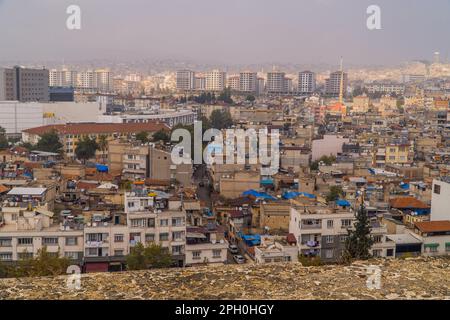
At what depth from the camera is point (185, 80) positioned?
33.0 meters

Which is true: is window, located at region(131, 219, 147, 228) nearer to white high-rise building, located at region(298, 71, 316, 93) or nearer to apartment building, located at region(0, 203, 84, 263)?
apartment building, located at region(0, 203, 84, 263)

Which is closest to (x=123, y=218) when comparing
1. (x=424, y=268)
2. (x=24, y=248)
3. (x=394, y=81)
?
(x=24, y=248)

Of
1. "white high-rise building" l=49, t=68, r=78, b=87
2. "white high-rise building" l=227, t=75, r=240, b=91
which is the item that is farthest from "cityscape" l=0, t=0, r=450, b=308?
"white high-rise building" l=227, t=75, r=240, b=91

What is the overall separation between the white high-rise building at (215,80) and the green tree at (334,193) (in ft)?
85.1

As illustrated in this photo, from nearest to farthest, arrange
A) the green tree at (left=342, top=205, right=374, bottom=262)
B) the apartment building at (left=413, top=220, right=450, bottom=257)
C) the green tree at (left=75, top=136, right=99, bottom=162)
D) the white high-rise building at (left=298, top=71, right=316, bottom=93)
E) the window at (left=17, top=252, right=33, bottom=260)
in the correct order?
the green tree at (left=342, top=205, right=374, bottom=262) → the window at (left=17, top=252, right=33, bottom=260) → the apartment building at (left=413, top=220, right=450, bottom=257) → the green tree at (left=75, top=136, right=99, bottom=162) → the white high-rise building at (left=298, top=71, right=316, bottom=93)

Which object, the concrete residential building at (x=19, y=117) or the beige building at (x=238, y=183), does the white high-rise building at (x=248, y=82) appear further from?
the beige building at (x=238, y=183)

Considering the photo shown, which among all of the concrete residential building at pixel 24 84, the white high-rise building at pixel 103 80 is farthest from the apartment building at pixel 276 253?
the white high-rise building at pixel 103 80

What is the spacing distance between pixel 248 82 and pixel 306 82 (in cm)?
338

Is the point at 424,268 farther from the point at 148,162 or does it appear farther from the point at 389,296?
the point at 148,162

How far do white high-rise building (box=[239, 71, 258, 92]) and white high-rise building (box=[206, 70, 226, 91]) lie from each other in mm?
1025

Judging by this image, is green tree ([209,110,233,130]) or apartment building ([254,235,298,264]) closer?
apartment building ([254,235,298,264])

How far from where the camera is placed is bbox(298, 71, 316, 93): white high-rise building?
109 ft

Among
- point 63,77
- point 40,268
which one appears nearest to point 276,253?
point 40,268
